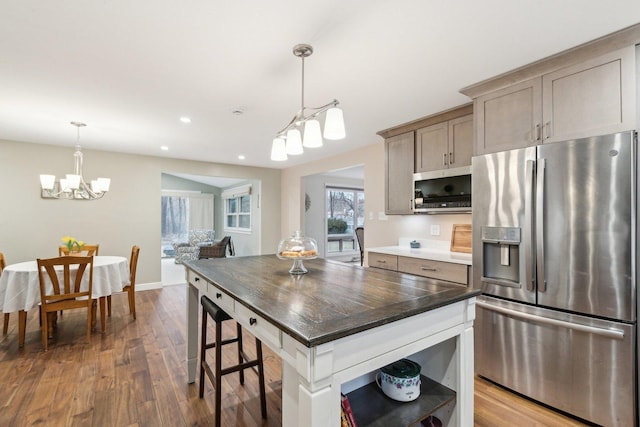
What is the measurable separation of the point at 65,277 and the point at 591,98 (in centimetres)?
446

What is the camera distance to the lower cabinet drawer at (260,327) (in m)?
1.15

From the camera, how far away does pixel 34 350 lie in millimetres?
2830

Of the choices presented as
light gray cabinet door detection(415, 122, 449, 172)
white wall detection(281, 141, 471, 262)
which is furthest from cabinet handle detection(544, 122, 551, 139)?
white wall detection(281, 141, 471, 262)

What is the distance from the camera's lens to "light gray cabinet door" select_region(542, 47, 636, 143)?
1730 millimetres

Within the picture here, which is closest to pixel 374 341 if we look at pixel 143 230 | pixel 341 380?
pixel 341 380

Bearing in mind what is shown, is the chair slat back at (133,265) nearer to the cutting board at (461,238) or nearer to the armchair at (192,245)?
the cutting board at (461,238)

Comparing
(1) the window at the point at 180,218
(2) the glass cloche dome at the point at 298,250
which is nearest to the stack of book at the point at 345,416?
(2) the glass cloche dome at the point at 298,250

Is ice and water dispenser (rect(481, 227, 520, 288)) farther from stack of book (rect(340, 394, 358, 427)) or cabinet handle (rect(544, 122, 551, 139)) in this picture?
stack of book (rect(340, 394, 358, 427))

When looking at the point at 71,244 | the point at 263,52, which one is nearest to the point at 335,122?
the point at 263,52

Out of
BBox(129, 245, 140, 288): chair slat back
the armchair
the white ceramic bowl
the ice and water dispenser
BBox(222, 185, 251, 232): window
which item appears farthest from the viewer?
BBox(222, 185, 251, 232): window

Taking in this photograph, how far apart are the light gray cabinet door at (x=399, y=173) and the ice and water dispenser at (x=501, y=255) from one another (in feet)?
3.80

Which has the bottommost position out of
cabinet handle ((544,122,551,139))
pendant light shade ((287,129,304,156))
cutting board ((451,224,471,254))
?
cutting board ((451,224,471,254))

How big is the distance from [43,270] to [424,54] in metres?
3.83

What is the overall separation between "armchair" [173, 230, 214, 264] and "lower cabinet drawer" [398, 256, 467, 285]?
594 cm
